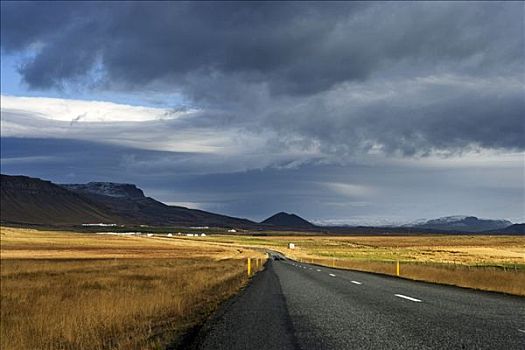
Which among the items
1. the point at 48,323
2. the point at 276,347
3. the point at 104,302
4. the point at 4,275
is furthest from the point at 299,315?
the point at 4,275

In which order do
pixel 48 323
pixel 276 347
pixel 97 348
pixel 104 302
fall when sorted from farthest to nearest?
pixel 104 302
pixel 48 323
pixel 97 348
pixel 276 347

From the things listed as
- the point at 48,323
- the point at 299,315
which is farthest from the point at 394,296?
the point at 48,323

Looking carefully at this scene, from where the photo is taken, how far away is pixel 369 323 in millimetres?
11469

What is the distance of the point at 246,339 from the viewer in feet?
32.8

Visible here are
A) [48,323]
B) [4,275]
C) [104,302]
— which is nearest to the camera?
[48,323]

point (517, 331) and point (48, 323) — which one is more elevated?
point (517, 331)

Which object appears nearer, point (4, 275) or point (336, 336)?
point (336, 336)

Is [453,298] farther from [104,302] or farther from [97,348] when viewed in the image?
[104,302]

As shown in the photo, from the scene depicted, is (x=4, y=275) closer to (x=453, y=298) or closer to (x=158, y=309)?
(x=158, y=309)

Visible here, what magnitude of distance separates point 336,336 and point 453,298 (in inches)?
314

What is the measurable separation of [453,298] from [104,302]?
1233 centimetres

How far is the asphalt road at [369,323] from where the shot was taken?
9297 millimetres

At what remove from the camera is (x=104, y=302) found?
71.2ft

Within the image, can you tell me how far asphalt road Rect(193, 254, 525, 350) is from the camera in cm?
930
